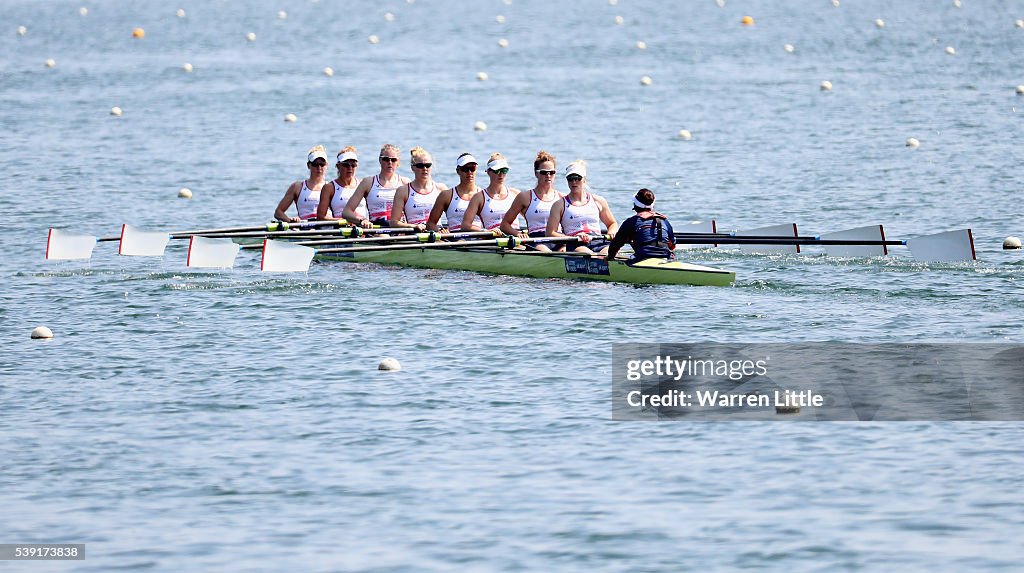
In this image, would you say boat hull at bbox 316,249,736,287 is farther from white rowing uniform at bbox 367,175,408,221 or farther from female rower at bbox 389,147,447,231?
white rowing uniform at bbox 367,175,408,221

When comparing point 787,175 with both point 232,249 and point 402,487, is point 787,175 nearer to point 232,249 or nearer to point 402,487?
point 232,249

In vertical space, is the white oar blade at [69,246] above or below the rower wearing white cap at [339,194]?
below

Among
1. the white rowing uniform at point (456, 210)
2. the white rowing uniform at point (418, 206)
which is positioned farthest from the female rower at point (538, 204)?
the white rowing uniform at point (418, 206)

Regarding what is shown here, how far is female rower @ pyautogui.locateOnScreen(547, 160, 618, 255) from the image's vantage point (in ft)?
72.1

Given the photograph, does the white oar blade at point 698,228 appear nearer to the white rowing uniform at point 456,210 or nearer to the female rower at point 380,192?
the white rowing uniform at point 456,210

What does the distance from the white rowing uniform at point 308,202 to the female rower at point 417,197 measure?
1.79 m

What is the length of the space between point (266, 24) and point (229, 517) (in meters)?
59.1

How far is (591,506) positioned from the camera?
1260cm

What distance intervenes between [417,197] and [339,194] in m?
1.50

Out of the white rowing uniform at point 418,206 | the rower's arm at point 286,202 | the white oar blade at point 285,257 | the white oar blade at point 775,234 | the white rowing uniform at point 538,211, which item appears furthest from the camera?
the rower's arm at point 286,202

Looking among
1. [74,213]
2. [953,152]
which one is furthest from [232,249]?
[953,152]

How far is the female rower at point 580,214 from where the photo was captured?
2198 centimetres

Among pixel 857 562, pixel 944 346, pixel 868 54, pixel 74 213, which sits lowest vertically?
pixel 857 562

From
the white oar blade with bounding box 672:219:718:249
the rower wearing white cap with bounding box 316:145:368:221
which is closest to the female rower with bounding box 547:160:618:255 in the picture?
the white oar blade with bounding box 672:219:718:249
